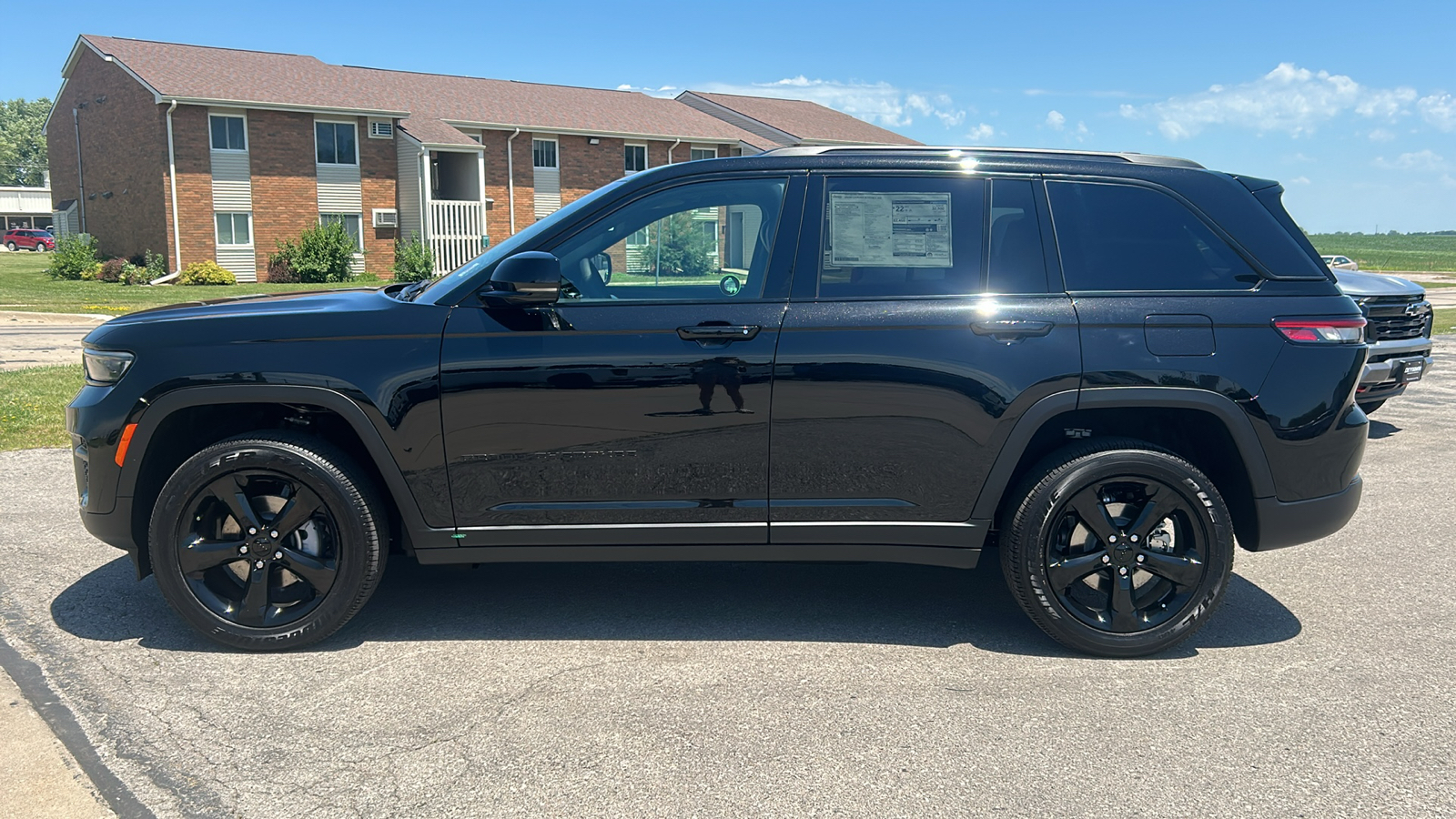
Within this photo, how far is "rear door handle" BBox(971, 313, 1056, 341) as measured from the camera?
417 cm

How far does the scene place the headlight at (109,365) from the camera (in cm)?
422

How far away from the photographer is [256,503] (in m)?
4.28

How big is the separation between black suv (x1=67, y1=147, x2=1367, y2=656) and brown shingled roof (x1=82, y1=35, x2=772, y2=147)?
32775 mm

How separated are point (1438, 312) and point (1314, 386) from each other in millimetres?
25379

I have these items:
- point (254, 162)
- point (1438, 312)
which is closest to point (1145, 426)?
point (1438, 312)

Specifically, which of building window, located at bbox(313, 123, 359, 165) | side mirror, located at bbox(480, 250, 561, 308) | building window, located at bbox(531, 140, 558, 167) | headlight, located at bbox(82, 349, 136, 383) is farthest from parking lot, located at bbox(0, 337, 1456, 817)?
building window, located at bbox(531, 140, 558, 167)

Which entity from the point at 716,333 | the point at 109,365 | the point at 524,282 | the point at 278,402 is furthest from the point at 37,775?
the point at 716,333

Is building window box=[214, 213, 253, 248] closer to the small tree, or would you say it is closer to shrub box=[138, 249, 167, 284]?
shrub box=[138, 249, 167, 284]

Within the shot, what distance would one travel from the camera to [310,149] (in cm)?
3544

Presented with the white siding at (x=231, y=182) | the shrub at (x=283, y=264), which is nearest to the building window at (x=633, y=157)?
the shrub at (x=283, y=264)

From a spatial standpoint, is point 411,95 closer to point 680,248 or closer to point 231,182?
point 231,182

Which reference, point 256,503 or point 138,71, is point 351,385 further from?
point 138,71

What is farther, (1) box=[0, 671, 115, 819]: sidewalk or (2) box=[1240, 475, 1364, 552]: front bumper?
(2) box=[1240, 475, 1364, 552]: front bumper

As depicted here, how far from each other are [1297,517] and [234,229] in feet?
117
